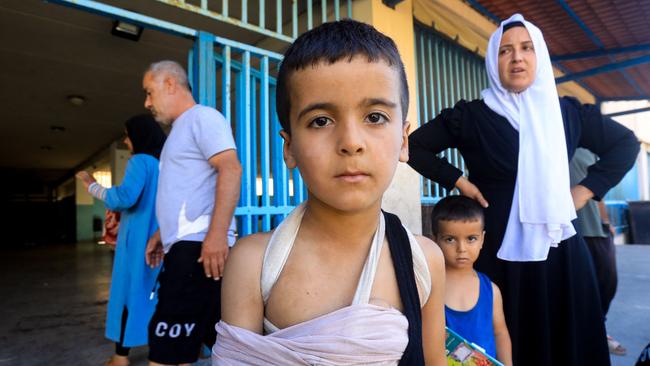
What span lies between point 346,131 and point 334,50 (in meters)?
0.20

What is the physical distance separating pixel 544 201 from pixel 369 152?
1.01 m

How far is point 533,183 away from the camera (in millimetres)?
1492

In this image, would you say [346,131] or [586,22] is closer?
[346,131]

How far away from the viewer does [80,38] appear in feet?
13.9

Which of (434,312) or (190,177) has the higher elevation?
(190,177)

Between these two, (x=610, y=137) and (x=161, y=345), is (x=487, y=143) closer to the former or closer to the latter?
(x=610, y=137)

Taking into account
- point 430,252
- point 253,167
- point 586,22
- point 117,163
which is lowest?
point 430,252

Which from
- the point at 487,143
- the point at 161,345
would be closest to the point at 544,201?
the point at 487,143

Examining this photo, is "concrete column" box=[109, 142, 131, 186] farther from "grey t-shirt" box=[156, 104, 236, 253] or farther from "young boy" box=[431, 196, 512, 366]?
"young boy" box=[431, 196, 512, 366]

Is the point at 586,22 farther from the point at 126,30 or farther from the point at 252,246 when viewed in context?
the point at 126,30

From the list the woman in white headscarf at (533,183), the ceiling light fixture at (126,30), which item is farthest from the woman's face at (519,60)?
the ceiling light fixture at (126,30)

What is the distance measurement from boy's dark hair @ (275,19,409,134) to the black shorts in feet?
3.45

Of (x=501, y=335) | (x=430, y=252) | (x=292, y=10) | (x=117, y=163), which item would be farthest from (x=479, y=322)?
(x=117, y=163)

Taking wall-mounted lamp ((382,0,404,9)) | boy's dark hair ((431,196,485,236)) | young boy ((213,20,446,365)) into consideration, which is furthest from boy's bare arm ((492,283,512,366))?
wall-mounted lamp ((382,0,404,9))
